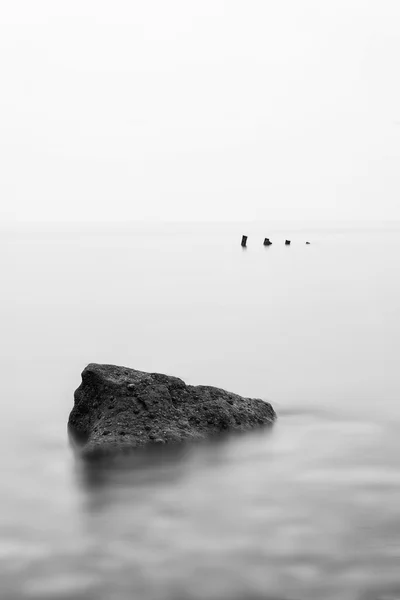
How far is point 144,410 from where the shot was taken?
31.9ft

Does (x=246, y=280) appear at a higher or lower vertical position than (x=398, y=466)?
higher

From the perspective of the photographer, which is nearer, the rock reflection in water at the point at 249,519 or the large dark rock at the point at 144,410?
the rock reflection in water at the point at 249,519

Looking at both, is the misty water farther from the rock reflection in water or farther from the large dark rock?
the large dark rock

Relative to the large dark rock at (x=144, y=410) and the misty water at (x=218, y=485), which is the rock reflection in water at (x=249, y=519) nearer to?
the misty water at (x=218, y=485)

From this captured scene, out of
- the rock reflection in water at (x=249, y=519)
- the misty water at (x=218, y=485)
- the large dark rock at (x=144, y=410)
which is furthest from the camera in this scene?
the large dark rock at (x=144, y=410)

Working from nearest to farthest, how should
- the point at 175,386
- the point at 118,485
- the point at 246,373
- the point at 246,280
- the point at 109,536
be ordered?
the point at 109,536 → the point at 118,485 → the point at 175,386 → the point at 246,373 → the point at 246,280

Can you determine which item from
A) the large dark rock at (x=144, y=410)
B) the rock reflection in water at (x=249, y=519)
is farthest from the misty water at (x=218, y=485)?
the large dark rock at (x=144, y=410)

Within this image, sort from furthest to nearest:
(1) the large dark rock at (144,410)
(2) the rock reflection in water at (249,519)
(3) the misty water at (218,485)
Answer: (1) the large dark rock at (144,410) → (3) the misty water at (218,485) → (2) the rock reflection in water at (249,519)

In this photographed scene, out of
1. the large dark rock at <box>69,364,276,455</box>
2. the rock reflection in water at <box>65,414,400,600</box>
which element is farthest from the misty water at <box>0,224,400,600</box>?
the large dark rock at <box>69,364,276,455</box>

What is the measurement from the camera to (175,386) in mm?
10086

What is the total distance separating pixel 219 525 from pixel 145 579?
1544mm

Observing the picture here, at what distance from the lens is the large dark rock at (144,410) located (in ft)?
31.6

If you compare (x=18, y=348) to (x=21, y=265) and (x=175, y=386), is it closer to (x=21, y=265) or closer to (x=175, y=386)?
(x=175, y=386)

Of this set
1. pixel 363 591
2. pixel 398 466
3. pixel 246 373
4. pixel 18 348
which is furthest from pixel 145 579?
pixel 18 348
